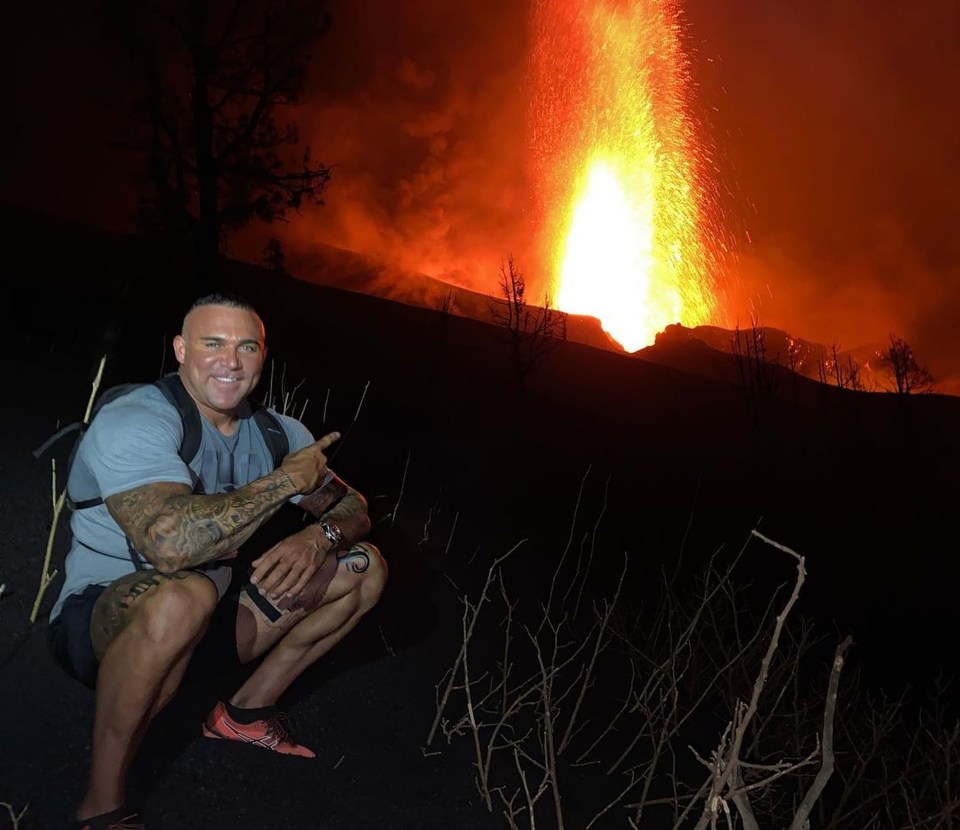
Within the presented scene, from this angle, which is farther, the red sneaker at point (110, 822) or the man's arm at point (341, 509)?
the man's arm at point (341, 509)

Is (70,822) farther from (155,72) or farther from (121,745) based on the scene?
(155,72)

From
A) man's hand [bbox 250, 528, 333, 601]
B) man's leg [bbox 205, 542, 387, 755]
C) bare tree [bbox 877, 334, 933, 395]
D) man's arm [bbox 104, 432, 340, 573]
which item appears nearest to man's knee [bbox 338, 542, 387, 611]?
man's leg [bbox 205, 542, 387, 755]

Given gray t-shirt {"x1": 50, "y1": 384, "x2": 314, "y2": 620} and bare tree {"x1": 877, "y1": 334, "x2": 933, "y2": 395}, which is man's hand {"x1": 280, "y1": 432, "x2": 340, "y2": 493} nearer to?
gray t-shirt {"x1": 50, "y1": 384, "x2": 314, "y2": 620}

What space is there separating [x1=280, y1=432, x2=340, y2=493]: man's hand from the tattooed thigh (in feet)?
1.58

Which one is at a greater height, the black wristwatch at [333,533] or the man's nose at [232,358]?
the man's nose at [232,358]

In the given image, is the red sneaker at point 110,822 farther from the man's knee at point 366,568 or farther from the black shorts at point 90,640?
the man's knee at point 366,568

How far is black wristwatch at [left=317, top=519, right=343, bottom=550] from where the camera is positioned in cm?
301

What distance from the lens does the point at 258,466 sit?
10.2 ft

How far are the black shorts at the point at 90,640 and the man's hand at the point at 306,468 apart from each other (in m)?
0.60

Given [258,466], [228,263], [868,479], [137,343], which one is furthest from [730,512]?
[228,263]

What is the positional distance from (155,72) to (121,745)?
16.5 m

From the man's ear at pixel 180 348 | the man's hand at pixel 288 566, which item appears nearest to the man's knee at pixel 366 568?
the man's hand at pixel 288 566

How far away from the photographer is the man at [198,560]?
7.73ft

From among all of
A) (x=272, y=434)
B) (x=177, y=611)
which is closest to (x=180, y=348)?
(x=272, y=434)
